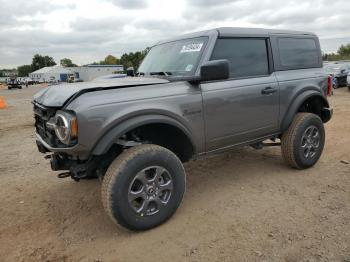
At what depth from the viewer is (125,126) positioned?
3.42 meters

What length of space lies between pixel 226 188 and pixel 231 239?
1351 mm

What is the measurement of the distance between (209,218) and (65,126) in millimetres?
1775

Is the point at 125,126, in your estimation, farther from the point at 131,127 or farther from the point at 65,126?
the point at 65,126

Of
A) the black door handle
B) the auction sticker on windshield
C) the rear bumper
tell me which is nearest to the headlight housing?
the auction sticker on windshield

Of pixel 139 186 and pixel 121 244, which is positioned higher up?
pixel 139 186

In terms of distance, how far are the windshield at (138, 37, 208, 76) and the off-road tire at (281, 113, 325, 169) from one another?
1.84 m

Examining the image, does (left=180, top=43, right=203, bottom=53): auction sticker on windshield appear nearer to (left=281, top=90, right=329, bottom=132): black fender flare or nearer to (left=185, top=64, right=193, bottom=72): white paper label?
(left=185, top=64, right=193, bottom=72): white paper label

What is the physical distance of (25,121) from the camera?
1140 cm

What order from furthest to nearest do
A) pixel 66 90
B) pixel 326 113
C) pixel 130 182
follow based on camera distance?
pixel 326 113, pixel 66 90, pixel 130 182

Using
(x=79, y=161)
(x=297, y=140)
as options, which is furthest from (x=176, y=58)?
(x=297, y=140)

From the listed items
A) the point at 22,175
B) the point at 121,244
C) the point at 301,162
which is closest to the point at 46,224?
the point at 121,244

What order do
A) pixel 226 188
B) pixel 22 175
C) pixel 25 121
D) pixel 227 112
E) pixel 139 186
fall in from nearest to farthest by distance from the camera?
1. pixel 139 186
2. pixel 227 112
3. pixel 226 188
4. pixel 22 175
5. pixel 25 121

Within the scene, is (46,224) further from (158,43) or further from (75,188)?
(158,43)

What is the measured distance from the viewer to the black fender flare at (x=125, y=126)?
3.34 metres
